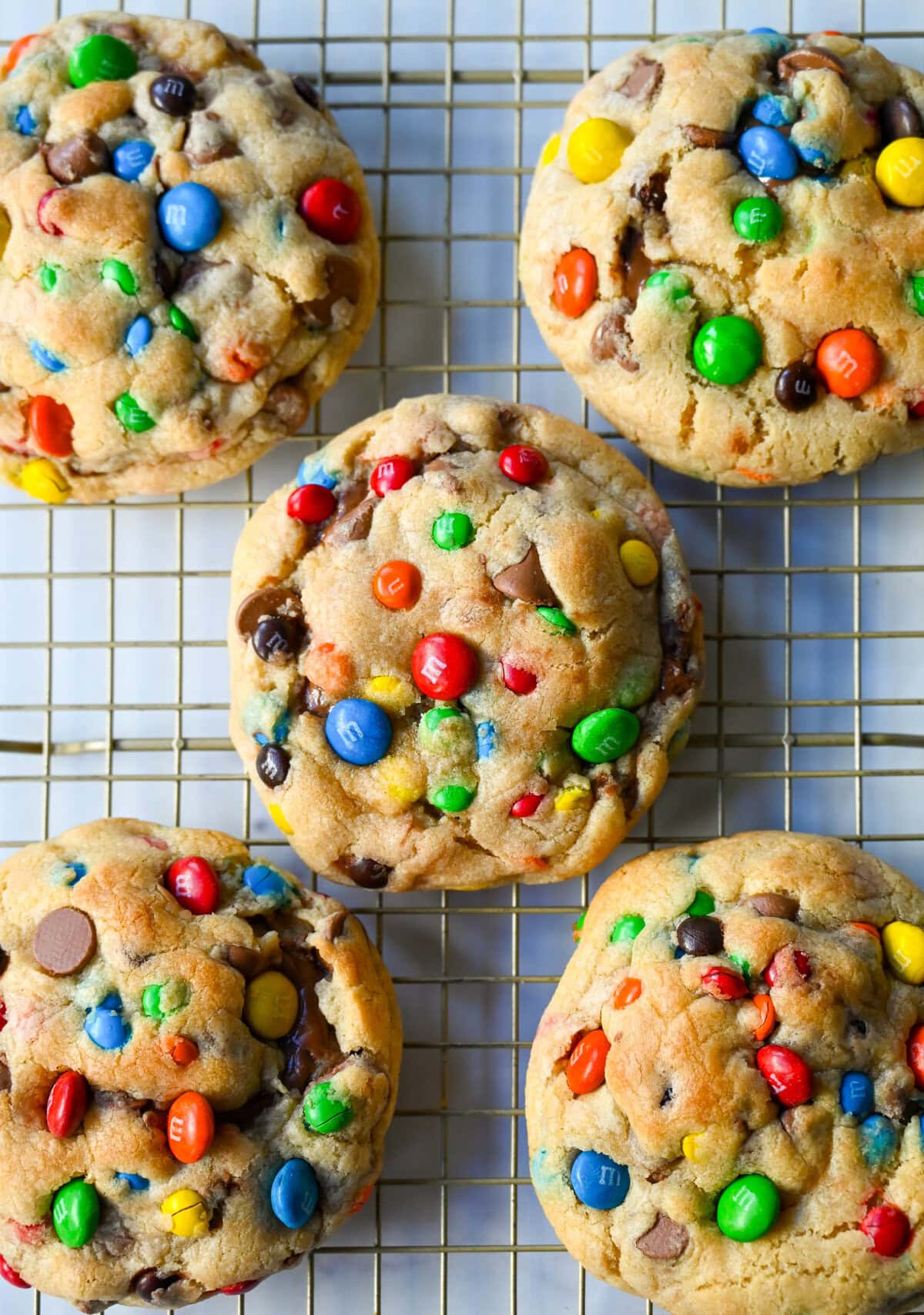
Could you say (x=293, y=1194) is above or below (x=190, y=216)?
below

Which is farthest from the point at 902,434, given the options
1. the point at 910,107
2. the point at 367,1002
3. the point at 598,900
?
the point at 367,1002

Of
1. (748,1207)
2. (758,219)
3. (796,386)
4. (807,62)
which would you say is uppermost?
(807,62)

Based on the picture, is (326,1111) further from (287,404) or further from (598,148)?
(598,148)

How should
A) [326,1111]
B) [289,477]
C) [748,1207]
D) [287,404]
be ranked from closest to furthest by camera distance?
[748,1207] → [326,1111] → [287,404] → [289,477]

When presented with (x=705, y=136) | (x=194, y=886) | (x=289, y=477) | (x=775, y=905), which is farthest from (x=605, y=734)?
(x=705, y=136)

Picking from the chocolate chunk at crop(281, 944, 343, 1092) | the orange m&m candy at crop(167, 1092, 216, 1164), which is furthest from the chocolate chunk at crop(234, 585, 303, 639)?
the orange m&m candy at crop(167, 1092, 216, 1164)

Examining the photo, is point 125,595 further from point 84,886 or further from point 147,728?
point 84,886

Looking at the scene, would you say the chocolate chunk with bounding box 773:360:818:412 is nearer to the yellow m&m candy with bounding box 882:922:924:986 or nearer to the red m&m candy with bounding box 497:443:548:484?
the red m&m candy with bounding box 497:443:548:484
